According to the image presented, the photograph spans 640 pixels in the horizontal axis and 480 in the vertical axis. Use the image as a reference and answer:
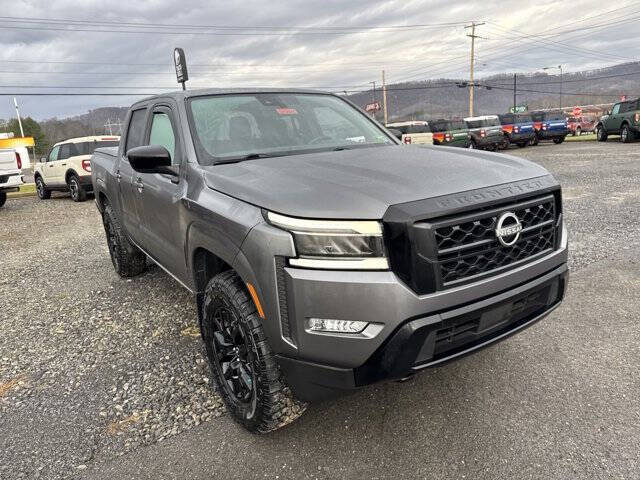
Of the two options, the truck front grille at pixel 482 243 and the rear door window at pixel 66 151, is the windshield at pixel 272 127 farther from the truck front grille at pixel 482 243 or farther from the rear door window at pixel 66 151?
the rear door window at pixel 66 151

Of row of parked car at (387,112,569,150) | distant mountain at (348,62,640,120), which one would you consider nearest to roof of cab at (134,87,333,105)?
row of parked car at (387,112,569,150)

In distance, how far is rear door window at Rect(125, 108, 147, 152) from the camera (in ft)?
13.8

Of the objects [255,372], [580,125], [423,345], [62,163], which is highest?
[62,163]

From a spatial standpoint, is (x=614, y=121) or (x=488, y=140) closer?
(x=488, y=140)

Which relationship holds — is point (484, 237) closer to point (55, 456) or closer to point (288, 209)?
point (288, 209)

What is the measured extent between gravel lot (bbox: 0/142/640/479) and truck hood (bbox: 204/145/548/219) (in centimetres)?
130

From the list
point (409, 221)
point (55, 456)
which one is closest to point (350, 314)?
point (409, 221)

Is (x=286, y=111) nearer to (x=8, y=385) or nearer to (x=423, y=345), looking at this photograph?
(x=423, y=345)

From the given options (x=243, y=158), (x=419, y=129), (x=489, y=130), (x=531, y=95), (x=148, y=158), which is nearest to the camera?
(x=148, y=158)

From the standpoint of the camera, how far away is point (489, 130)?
21500 millimetres

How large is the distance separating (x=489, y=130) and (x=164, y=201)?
20669 millimetres

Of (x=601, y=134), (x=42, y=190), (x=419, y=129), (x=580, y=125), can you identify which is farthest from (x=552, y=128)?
(x=42, y=190)

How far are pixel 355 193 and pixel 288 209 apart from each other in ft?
1.01

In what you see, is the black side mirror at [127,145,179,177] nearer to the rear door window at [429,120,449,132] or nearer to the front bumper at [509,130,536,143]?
the rear door window at [429,120,449,132]
